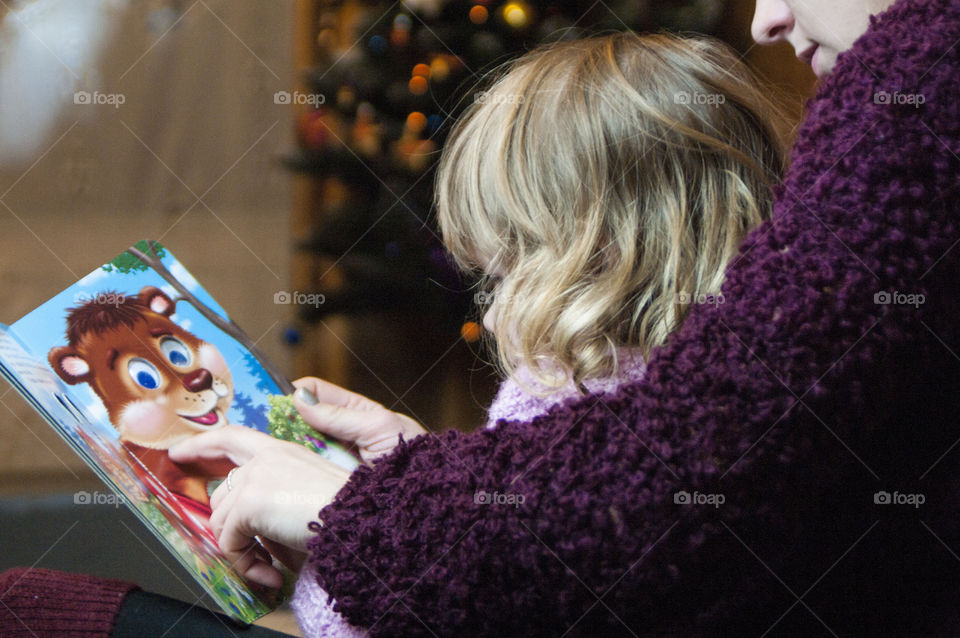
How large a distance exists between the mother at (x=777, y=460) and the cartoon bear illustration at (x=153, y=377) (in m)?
0.21

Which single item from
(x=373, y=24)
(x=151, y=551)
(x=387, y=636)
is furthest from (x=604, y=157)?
(x=151, y=551)

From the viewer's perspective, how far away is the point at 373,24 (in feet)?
5.92

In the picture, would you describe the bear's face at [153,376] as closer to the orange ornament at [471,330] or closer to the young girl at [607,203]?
the young girl at [607,203]

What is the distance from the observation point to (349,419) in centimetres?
85

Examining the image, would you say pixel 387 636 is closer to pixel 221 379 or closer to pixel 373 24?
pixel 221 379

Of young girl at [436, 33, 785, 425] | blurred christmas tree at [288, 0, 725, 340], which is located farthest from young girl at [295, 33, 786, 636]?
blurred christmas tree at [288, 0, 725, 340]

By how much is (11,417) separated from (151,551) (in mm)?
681

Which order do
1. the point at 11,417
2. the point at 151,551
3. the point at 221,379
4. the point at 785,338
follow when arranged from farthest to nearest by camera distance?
Result: the point at 11,417
the point at 151,551
the point at 221,379
the point at 785,338

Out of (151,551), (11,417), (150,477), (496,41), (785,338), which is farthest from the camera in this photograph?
(11,417)

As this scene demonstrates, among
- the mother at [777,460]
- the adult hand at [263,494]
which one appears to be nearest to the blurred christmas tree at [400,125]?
the adult hand at [263,494]

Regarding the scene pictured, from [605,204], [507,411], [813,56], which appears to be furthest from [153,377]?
[813,56]

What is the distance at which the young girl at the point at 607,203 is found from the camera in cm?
72

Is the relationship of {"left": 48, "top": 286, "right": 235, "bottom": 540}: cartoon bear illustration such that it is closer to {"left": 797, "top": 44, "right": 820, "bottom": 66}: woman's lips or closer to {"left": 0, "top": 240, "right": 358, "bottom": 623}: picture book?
{"left": 0, "top": 240, "right": 358, "bottom": 623}: picture book

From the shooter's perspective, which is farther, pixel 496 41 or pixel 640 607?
pixel 496 41
